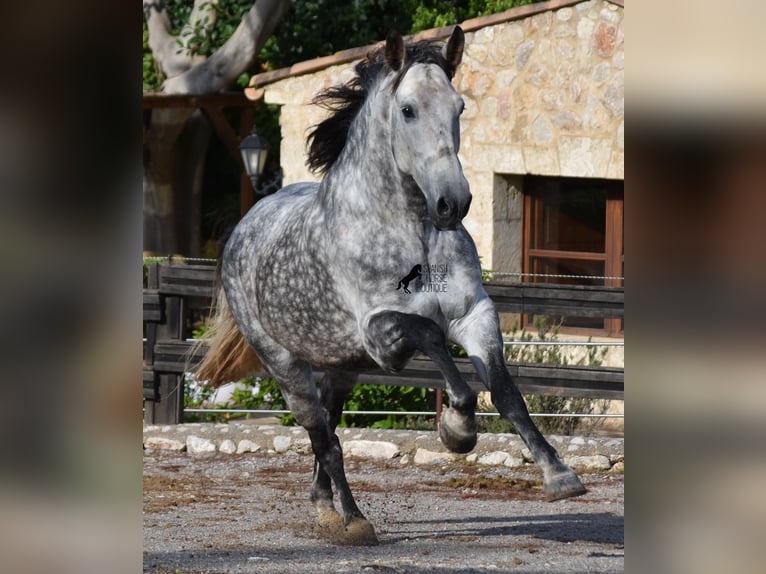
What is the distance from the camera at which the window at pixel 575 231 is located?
27.3 ft

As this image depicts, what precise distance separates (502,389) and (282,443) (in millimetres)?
3263

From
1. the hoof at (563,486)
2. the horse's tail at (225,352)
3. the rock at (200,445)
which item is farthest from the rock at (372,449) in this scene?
the hoof at (563,486)

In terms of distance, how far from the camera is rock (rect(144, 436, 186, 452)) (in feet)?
23.1

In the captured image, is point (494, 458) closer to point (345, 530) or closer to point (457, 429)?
point (345, 530)

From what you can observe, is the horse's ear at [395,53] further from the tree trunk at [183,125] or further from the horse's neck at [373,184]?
the tree trunk at [183,125]

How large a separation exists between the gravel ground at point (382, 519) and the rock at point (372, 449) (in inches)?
2.1

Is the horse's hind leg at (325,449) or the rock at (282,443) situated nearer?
the horse's hind leg at (325,449)

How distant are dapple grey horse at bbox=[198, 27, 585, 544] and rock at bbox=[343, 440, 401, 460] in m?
1.70

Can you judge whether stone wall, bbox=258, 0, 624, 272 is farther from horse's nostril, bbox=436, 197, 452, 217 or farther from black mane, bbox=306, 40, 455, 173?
horse's nostril, bbox=436, 197, 452, 217
